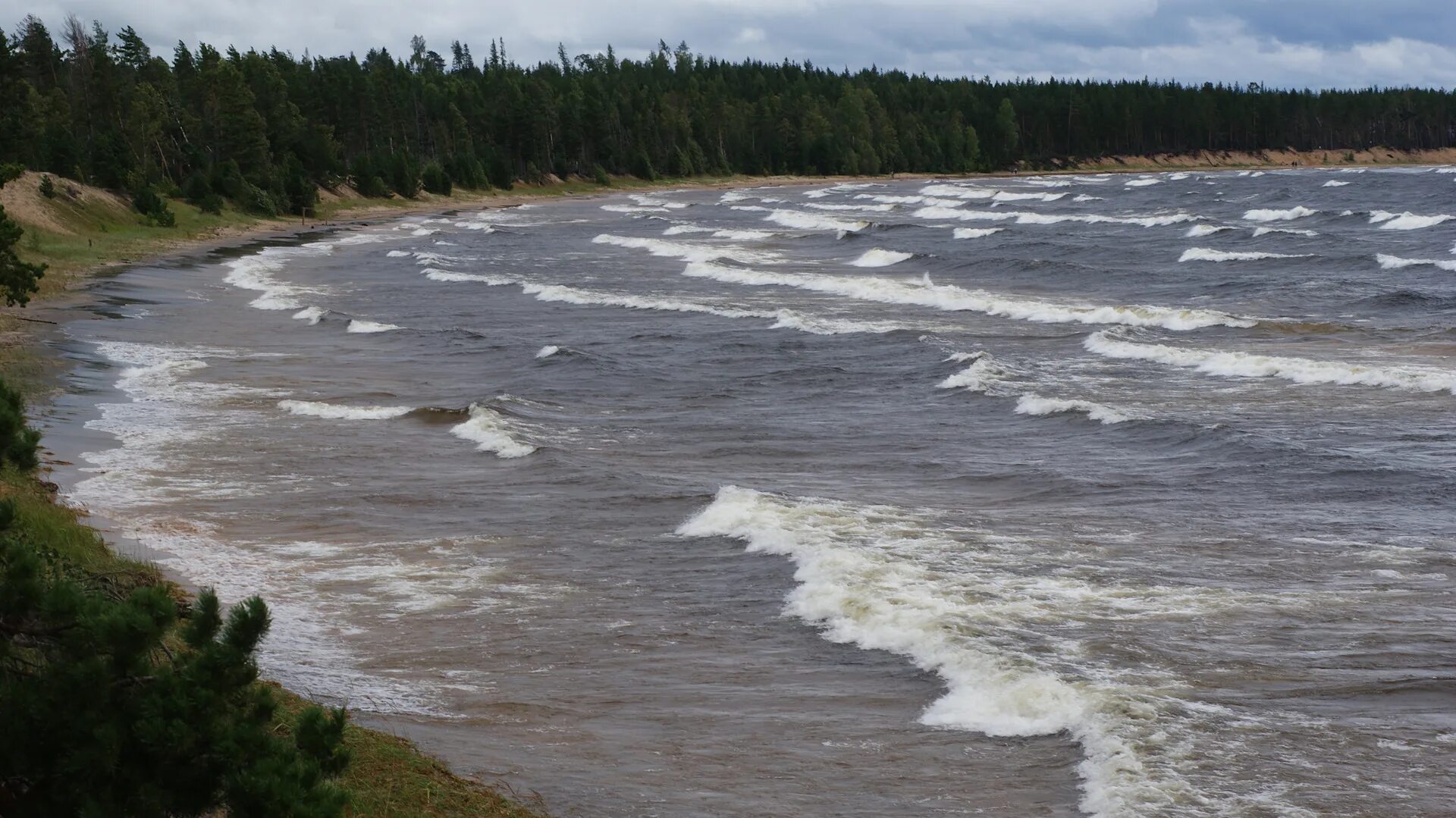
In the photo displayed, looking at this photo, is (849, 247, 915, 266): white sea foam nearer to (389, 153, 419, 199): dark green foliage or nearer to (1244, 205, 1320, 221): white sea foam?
(1244, 205, 1320, 221): white sea foam

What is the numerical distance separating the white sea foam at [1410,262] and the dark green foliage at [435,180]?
79.2m

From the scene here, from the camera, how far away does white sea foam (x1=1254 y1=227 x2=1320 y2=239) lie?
66938 mm

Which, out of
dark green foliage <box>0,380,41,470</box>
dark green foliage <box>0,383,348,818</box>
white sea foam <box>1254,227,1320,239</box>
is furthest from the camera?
white sea foam <box>1254,227,1320,239</box>

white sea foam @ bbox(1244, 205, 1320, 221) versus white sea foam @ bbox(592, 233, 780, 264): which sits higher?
white sea foam @ bbox(1244, 205, 1320, 221)

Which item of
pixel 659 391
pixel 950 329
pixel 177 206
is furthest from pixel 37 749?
pixel 177 206

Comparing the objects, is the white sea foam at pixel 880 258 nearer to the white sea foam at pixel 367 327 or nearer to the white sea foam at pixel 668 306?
the white sea foam at pixel 668 306

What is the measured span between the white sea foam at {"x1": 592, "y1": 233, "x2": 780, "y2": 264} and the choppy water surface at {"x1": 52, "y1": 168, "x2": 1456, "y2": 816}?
2094cm

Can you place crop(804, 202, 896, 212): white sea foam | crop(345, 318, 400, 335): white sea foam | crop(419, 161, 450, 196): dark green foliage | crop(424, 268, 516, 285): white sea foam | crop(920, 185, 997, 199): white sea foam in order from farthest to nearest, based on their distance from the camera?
crop(920, 185, 997, 199): white sea foam
crop(419, 161, 450, 196): dark green foliage
crop(804, 202, 896, 212): white sea foam
crop(424, 268, 516, 285): white sea foam
crop(345, 318, 400, 335): white sea foam

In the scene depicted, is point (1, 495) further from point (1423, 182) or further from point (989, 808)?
point (1423, 182)

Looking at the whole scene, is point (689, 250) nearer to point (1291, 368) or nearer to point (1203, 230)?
point (1203, 230)

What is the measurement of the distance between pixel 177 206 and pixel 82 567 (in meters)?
68.7

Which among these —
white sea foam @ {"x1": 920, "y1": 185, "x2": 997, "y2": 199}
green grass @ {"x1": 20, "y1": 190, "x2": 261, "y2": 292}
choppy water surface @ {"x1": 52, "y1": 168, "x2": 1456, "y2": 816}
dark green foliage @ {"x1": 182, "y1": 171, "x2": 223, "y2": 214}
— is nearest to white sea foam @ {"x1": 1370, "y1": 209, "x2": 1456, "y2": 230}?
choppy water surface @ {"x1": 52, "y1": 168, "x2": 1456, "y2": 816}

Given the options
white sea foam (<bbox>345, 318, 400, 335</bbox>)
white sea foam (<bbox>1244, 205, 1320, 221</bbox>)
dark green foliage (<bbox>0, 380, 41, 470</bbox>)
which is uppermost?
white sea foam (<bbox>1244, 205, 1320, 221</bbox>)

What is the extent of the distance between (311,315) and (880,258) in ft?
91.5
